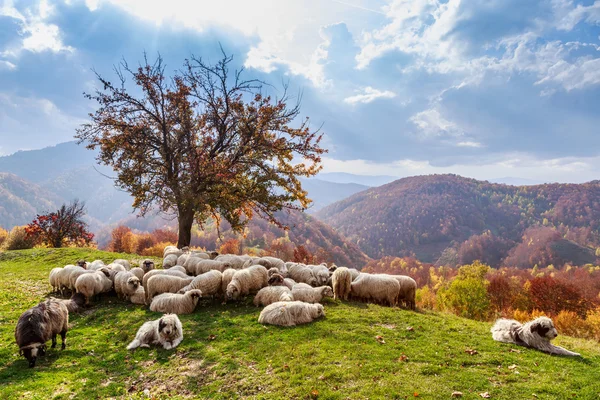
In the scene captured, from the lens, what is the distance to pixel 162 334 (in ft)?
28.6

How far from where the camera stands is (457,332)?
9.41 m

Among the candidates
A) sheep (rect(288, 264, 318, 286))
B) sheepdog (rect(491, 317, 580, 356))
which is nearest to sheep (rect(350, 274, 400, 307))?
sheep (rect(288, 264, 318, 286))

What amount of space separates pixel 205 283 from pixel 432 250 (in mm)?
196158

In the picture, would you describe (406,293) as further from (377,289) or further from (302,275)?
(302,275)

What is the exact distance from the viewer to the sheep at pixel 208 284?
491 inches

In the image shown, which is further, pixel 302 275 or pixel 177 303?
pixel 302 275

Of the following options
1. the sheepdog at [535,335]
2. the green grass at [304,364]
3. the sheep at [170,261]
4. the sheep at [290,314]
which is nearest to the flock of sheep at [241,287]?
the sheep at [290,314]

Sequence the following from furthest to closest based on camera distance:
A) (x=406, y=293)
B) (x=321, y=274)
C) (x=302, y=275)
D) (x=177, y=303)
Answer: (x=321, y=274) < (x=302, y=275) < (x=406, y=293) < (x=177, y=303)

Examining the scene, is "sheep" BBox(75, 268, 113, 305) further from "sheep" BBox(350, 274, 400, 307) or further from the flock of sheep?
"sheep" BBox(350, 274, 400, 307)

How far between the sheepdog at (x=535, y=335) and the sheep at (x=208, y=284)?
966 cm

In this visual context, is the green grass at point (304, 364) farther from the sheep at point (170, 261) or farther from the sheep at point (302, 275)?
the sheep at point (170, 261)

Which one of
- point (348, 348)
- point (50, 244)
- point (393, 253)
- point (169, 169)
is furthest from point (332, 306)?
point (393, 253)

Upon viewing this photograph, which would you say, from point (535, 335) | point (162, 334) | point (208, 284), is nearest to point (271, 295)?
point (208, 284)

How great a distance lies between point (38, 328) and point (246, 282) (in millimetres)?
6555
